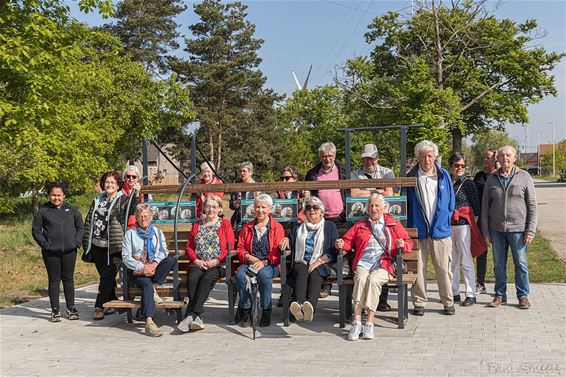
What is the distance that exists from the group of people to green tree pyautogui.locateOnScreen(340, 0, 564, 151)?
2535cm

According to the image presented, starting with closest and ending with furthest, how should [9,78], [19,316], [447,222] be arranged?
[447,222] → [19,316] → [9,78]

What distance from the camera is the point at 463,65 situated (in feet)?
122

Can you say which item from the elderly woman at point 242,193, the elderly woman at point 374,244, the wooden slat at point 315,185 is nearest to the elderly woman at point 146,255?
the wooden slat at point 315,185

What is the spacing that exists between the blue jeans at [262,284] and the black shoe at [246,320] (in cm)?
10

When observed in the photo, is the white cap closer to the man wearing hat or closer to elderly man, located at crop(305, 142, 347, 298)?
the man wearing hat

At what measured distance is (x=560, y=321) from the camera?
716 centimetres

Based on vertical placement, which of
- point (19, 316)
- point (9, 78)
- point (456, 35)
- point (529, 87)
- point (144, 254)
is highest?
point (456, 35)

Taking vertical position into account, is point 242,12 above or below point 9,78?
above

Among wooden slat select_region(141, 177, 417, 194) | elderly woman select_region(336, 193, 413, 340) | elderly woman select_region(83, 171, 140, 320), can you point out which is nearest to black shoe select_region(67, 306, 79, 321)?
elderly woman select_region(83, 171, 140, 320)

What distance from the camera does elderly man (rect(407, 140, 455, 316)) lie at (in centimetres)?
761

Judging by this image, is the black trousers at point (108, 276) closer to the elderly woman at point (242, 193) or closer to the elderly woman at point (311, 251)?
the elderly woman at point (242, 193)

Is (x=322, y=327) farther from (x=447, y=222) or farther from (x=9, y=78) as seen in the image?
(x=9, y=78)

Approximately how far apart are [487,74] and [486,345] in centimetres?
A: 3468

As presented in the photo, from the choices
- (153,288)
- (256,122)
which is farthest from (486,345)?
(256,122)
